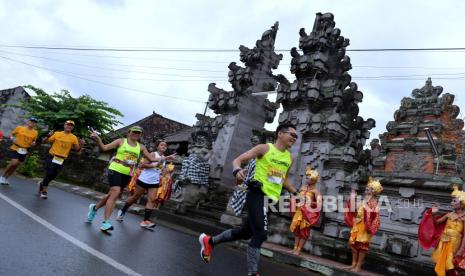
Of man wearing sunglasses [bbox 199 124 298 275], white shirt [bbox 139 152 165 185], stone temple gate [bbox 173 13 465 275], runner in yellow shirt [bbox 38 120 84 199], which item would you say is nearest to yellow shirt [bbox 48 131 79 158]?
runner in yellow shirt [bbox 38 120 84 199]

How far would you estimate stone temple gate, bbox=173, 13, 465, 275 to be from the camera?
814 centimetres

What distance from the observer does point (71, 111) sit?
22.7 meters

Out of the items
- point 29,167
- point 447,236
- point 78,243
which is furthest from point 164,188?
point 447,236

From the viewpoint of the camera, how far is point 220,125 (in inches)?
664

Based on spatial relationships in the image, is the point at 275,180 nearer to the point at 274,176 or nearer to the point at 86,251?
the point at 274,176

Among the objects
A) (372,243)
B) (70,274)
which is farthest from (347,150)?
(70,274)

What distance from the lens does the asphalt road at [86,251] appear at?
172 inches

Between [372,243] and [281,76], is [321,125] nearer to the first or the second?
[281,76]

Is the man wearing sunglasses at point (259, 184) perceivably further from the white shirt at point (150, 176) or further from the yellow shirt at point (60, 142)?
the yellow shirt at point (60, 142)

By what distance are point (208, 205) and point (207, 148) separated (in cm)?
284

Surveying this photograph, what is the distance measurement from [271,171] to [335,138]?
255 inches

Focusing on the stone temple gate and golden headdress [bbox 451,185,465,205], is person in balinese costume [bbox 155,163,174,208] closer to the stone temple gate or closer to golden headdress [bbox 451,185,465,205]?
the stone temple gate

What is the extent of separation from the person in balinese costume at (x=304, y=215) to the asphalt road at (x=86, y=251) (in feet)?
3.26

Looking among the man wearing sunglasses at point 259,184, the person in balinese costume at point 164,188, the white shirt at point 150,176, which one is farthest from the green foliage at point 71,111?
the man wearing sunglasses at point 259,184
